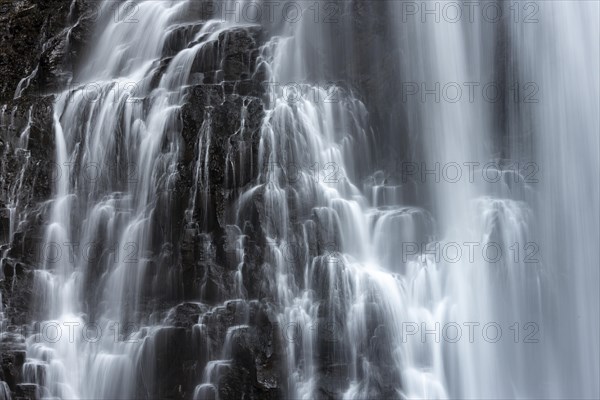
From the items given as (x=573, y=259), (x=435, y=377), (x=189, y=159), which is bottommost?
(x=435, y=377)

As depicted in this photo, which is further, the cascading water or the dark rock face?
the cascading water

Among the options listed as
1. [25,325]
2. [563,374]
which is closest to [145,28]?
[25,325]

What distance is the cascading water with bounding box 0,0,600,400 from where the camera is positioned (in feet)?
47.3

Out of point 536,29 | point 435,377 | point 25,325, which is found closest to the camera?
point 435,377

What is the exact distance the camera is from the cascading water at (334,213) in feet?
47.3

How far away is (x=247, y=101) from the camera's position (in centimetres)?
1641

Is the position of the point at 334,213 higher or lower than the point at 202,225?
higher

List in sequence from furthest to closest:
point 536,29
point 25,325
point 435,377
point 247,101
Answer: point 536,29
point 247,101
point 25,325
point 435,377

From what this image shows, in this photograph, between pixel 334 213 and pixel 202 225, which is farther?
pixel 334 213

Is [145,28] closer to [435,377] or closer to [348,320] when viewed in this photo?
[348,320]

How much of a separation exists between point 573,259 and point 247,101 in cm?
825

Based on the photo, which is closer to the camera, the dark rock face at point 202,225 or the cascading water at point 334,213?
the dark rock face at point 202,225

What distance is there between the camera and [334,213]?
605 inches

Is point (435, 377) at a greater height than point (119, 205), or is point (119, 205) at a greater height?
point (119, 205)
